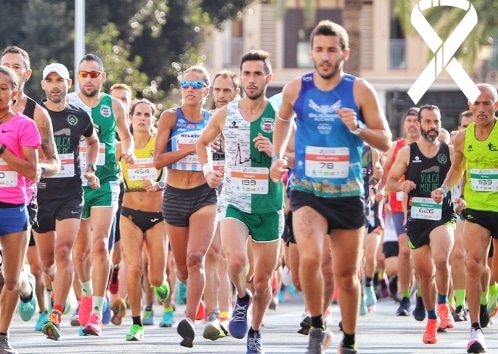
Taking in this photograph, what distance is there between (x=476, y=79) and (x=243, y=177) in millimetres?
41179

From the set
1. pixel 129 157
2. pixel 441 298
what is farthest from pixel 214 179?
pixel 441 298

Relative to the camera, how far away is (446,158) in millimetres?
16109

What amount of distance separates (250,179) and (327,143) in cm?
176

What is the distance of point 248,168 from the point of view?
12633 mm

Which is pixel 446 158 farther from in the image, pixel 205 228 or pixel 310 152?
pixel 310 152

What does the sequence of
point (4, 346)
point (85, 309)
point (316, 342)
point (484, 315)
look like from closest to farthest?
point (316, 342)
point (4, 346)
point (85, 309)
point (484, 315)

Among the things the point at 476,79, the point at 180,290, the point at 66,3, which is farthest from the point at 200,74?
the point at 476,79

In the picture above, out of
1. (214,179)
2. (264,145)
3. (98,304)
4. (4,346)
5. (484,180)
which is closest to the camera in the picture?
(4,346)

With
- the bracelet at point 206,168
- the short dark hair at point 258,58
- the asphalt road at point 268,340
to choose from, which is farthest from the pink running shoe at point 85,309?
the short dark hair at point 258,58

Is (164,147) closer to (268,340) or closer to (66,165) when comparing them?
(66,165)

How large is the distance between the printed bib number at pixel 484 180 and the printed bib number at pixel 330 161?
339cm

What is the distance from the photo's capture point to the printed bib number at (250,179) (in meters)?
12.6

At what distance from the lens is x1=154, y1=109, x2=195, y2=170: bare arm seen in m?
13.7

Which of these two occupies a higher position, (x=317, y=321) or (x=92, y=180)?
(x=92, y=180)
